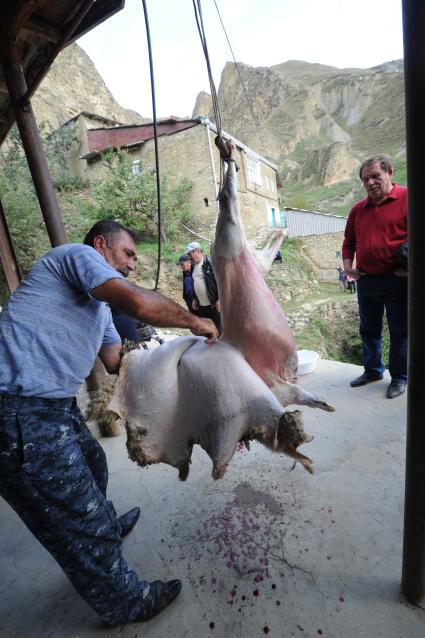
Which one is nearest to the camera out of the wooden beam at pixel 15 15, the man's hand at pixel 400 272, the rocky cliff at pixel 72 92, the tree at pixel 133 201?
the wooden beam at pixel 15 15

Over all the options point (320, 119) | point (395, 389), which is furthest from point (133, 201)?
point (320, 119)

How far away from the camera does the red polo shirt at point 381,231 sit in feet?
9.72

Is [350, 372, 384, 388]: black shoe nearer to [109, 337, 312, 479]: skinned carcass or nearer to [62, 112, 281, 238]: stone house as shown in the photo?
[109, 337, 312, 479]: skinned carcass

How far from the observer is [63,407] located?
1.48m

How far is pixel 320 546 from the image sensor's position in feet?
6.11

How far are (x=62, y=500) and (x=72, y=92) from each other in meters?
34.5

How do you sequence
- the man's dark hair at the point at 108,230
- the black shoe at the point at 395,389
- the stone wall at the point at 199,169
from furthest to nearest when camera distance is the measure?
the stone wall at the point at 199,169 → the black shoe at the point at 395,389 → the man's dark hair at the point at 108,230

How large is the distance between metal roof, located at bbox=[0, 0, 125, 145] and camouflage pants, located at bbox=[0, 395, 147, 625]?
2.90 m

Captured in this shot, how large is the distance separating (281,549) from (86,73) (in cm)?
3765

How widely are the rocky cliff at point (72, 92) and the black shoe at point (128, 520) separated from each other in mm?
26522

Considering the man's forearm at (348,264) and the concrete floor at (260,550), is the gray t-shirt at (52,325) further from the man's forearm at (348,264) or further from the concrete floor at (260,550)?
the man's forearm at (348,264)

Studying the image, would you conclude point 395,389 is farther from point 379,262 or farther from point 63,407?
point 63,407

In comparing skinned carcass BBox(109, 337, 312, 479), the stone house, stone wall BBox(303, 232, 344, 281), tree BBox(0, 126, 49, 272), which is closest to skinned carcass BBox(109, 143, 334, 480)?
skinned carcass BBox(109, 337, 312, 479)

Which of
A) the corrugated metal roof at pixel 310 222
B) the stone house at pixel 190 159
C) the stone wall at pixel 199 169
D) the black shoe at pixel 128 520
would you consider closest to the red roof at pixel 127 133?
the stone house at pixel 190 159
